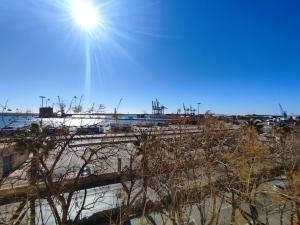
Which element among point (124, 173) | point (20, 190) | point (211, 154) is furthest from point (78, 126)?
point (211, 154)

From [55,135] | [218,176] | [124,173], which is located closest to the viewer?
[55,135]

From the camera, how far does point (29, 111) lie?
29.8 ft

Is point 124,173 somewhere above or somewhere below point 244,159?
below

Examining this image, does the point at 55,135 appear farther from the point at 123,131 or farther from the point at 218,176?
the point at 218,176

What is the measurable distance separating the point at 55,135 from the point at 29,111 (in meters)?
1.70

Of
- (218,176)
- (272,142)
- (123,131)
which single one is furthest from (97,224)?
(272,142)

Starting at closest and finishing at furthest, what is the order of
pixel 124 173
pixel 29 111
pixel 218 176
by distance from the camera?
pixel 29 111
pixel 218 176
pixel 124 173

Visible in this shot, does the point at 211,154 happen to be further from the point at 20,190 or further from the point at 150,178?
the point at 20,190

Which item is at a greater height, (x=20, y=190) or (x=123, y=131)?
(x=123, y=131)

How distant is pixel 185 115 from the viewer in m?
11.8

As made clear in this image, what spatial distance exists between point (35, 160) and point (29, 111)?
6.27ft

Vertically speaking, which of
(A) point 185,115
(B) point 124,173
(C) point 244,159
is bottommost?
(B) point 124,173

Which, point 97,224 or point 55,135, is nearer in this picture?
point 55,135

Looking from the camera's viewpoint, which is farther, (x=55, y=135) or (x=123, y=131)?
(x=123, y=131)
